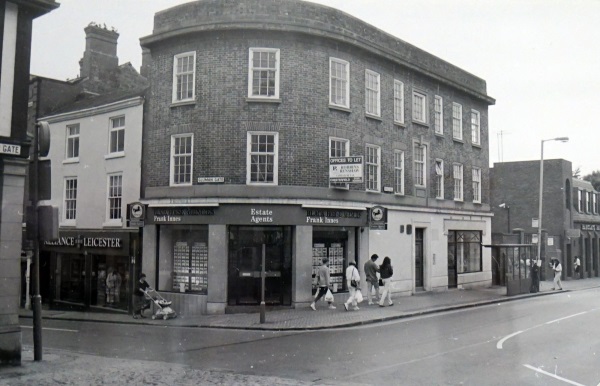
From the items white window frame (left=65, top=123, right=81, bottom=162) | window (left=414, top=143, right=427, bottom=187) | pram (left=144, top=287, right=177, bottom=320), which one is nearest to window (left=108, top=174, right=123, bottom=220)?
white window frame (left=65, top=123, right=81, bottom=162)

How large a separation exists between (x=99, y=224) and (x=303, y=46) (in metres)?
12.0

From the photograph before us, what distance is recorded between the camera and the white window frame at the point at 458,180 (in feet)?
99.4

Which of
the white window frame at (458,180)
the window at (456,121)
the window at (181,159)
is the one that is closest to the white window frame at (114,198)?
the window at (181,159)

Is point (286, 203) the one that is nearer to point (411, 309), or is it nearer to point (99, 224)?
point (411, 309)

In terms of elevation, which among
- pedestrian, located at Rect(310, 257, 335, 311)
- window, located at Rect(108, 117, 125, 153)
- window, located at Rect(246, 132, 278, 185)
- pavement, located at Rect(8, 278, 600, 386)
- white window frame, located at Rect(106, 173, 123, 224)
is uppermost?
window, located at Rect(108, 117, 125, 153)

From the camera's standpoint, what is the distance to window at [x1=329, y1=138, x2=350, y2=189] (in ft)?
72.3

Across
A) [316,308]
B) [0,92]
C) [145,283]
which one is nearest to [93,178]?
[145,283]

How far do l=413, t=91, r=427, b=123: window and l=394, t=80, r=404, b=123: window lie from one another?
1270mm

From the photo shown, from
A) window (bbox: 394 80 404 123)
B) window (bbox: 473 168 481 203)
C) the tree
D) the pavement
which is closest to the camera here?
the pavement

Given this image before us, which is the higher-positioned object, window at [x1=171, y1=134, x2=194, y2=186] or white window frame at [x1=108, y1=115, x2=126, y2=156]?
white window frame at [x1=108, y1=115, x2=126, y2=156]

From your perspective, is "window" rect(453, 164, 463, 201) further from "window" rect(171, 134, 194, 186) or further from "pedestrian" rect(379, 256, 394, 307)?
"window" rect(171, 134, 194, 186)

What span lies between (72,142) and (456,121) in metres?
19.8

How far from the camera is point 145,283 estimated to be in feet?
67.1

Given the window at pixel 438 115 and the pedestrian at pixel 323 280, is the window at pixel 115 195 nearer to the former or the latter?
the pedestrian at pixel 323 280
